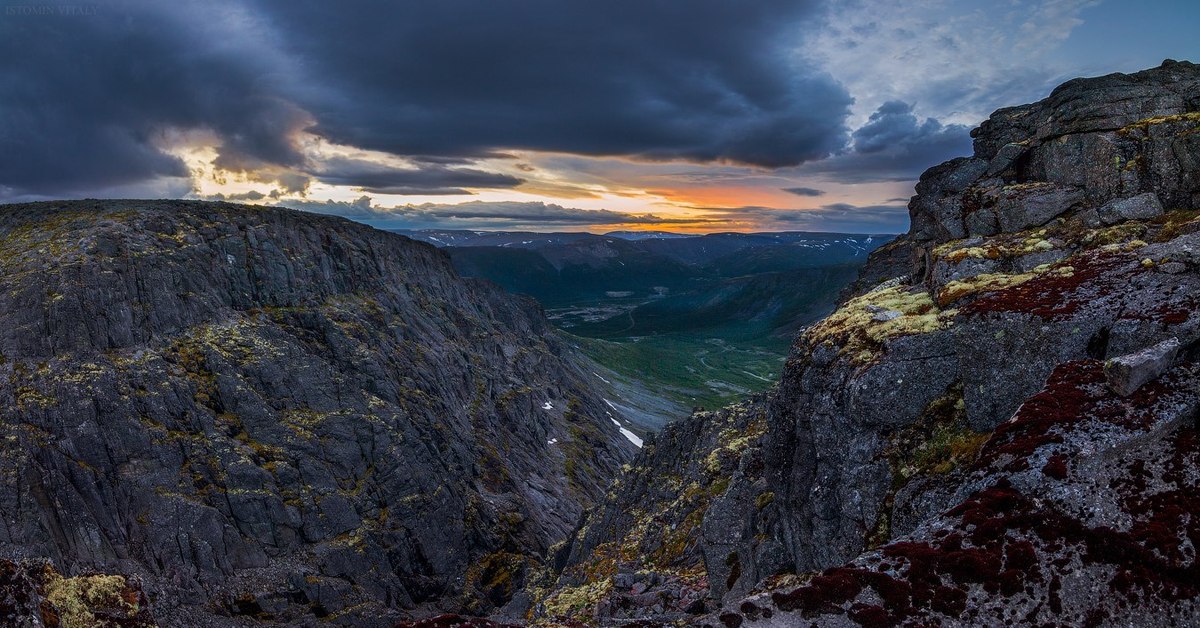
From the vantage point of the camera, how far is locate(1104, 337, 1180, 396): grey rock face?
19875 mm

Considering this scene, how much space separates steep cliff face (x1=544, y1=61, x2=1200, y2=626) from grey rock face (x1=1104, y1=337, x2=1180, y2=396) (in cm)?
12

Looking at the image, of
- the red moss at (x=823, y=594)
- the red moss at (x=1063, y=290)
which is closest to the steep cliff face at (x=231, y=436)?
the red moss at (x=823, y=594)

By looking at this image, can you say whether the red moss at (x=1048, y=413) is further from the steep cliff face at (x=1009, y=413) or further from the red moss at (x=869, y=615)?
the red moss at (x=869, y=615)

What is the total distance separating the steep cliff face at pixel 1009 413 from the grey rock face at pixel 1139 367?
12 centimetres

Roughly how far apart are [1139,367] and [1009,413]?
452cm

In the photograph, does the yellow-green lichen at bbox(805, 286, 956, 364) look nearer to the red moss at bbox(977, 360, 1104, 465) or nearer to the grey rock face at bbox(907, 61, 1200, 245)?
the red moss at bbox(977, 360, 1104, 465)

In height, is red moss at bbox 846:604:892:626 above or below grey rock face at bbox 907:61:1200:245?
below

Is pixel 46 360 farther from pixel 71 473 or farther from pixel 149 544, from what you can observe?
pixel 149 544

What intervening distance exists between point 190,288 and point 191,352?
15704 millimetres

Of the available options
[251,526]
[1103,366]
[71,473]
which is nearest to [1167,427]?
[1103,366]

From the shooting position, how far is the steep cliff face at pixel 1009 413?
1786cm

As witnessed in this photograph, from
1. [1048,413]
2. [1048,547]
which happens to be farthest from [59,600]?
[1048,413]

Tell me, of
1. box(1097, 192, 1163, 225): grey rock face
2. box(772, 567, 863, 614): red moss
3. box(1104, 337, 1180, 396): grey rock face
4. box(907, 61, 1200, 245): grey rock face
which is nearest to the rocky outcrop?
box(772, 567, 863, 614): red moss

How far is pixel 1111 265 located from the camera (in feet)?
86.3
